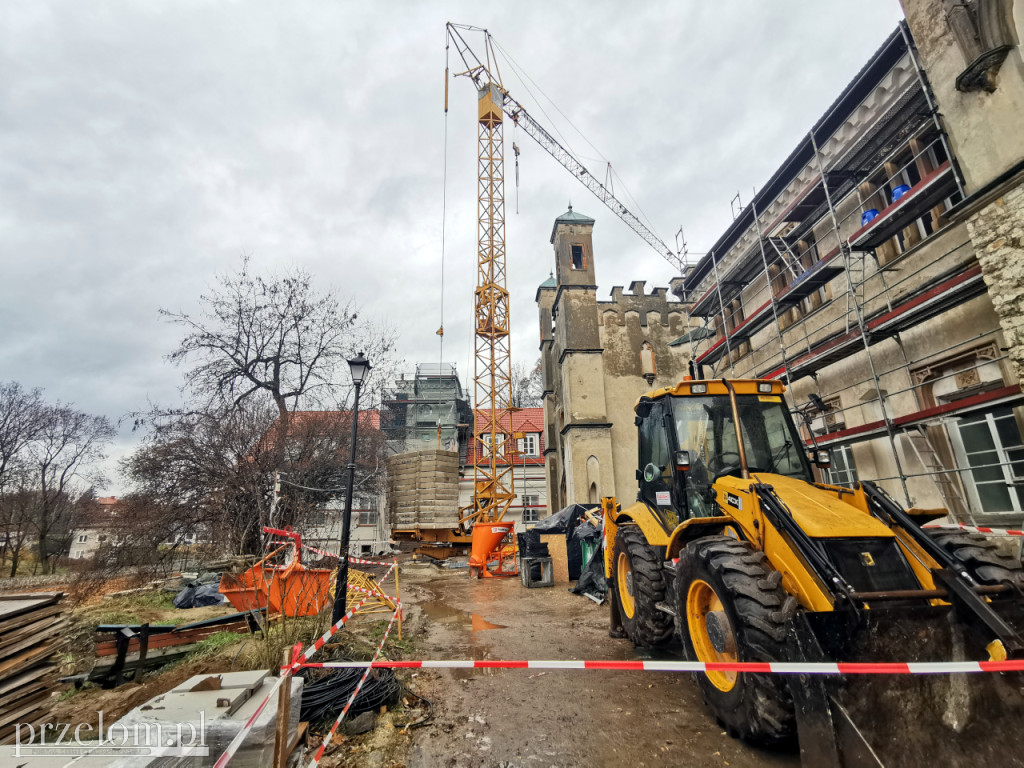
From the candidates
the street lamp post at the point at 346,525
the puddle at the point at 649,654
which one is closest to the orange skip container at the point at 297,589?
the street lamp post at the point at 346,525

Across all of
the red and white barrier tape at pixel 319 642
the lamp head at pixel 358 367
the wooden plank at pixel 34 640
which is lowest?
the red and white barrier tape at pixel 319 642

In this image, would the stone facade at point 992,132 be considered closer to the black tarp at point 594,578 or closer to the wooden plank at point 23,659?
the black tarp at point 594,578

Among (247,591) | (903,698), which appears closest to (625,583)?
(903,698)

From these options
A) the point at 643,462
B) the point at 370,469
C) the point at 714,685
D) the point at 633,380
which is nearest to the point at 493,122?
the point at 633,380

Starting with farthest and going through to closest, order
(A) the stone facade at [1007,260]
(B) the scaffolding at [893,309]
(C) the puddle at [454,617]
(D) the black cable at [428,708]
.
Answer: (C) the puddle at [454,617], (B) the scaffolding at [893,309], (A) the stone facade at [1007,260], (D) the black cable at [428,708]

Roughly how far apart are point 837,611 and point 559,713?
2707 millimetres

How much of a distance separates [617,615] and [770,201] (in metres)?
9.69

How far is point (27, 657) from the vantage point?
3.30 metres

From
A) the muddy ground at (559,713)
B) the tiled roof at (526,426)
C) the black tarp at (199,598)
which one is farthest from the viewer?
the tiled roof at (526,426)

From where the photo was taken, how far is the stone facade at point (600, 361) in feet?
57.5

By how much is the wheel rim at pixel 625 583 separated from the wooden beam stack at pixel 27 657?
555cm

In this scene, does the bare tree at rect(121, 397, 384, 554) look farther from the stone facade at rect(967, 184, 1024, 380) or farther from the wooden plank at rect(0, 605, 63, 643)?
the stone facade at rect(967, 184, 1024, 380)

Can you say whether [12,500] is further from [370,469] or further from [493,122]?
[493,122]

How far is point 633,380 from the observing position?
19031 mm
